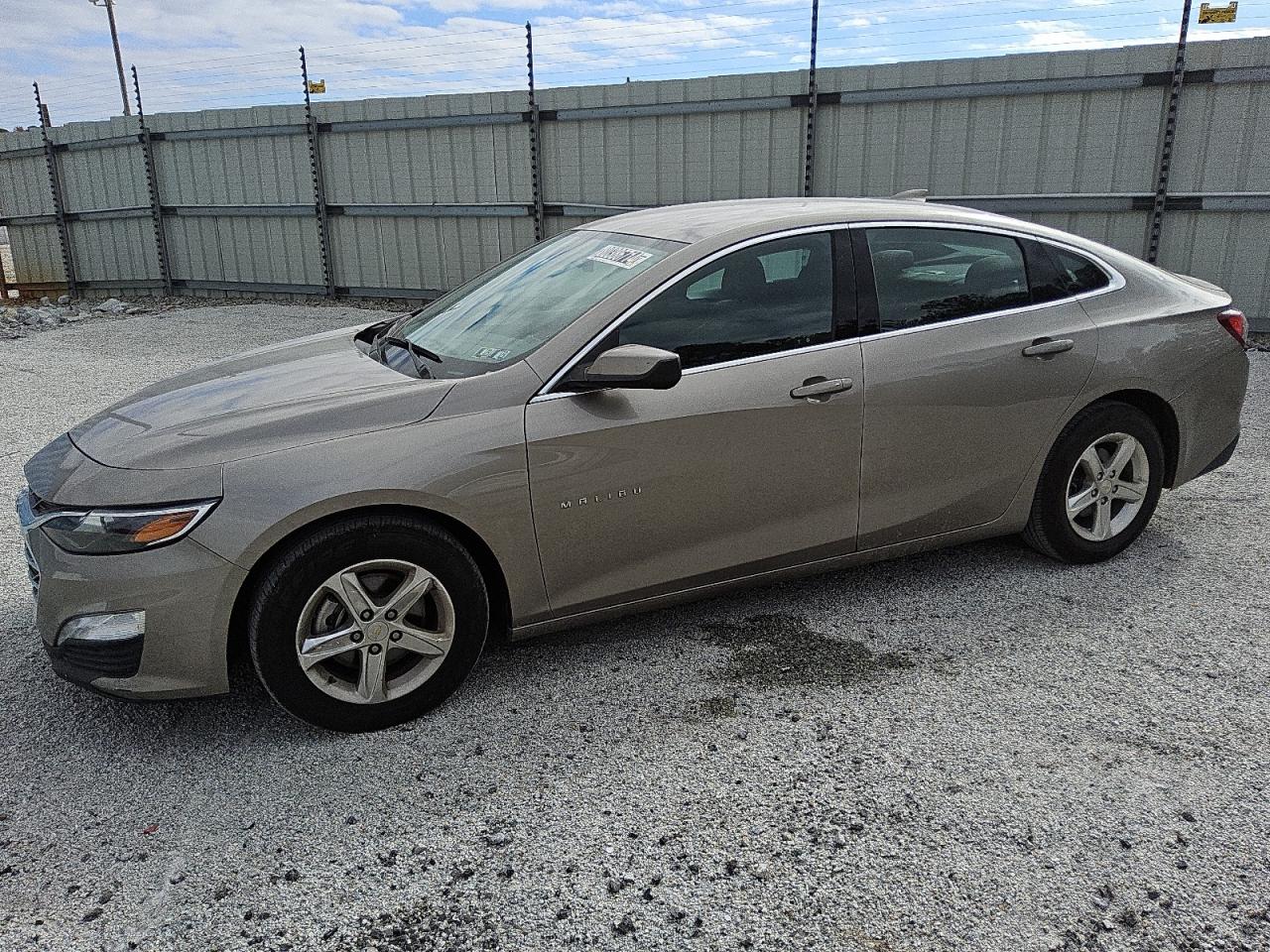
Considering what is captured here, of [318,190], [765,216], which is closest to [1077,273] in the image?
[765,216]

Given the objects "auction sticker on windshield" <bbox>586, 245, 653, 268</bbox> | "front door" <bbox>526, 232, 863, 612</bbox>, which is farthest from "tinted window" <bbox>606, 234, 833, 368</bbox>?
"auction sticker on windshield" <bbox>586, 245, 653, 268</bbox>

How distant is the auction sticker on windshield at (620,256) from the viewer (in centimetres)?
356

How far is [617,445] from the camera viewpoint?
323 cm

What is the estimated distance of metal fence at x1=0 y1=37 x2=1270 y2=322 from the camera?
30.7ft

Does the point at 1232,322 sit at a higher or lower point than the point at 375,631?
higher

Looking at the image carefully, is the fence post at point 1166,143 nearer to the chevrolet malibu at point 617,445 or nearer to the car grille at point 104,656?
the chevrolet malibu at point 617,445

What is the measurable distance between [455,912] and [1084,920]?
58.7 inches

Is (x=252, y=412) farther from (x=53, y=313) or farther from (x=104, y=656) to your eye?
(x=53, y=313)

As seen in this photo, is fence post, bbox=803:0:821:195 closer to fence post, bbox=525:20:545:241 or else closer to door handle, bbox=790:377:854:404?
fence post, bbox=525:20:545:241

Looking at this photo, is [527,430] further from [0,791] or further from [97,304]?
[97,304]

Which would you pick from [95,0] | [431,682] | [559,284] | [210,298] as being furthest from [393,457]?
[95,0]

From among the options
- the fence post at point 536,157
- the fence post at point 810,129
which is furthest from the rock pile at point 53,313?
the fence post at point 810,129

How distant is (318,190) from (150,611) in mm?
12328

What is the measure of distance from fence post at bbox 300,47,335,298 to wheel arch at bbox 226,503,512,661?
11748mm
